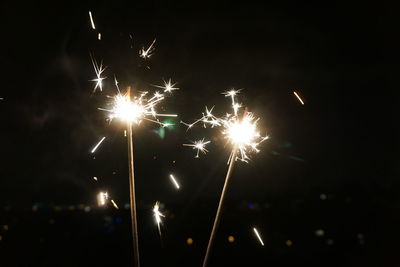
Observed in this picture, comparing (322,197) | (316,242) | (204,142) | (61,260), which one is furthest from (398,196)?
(204,142)

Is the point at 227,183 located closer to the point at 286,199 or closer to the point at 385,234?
the point at 385,234

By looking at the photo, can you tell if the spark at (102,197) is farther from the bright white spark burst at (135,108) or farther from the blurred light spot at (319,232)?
the blurred light spot at (319,232)

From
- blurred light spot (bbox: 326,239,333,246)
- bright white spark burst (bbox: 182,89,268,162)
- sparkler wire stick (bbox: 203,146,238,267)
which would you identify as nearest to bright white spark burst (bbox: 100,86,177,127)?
bright white spark burst (bbox: 182,89,268,162)

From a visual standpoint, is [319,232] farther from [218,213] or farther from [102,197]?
[218,213]

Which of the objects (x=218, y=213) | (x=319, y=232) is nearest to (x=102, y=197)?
(x=218, y=213)

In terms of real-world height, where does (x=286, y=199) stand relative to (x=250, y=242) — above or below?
above

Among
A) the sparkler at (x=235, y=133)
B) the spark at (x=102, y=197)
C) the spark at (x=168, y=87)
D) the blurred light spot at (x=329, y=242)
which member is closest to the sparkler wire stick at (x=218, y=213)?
the sparkler at (x=235, y=133)

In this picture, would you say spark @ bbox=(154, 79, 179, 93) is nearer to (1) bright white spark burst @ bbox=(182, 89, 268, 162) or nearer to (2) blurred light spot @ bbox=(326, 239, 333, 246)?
(1) bright white spark burst @ bbox=(182, 89, 268, 162)
